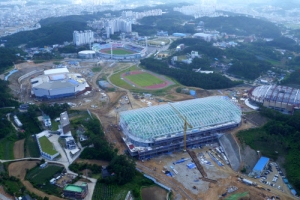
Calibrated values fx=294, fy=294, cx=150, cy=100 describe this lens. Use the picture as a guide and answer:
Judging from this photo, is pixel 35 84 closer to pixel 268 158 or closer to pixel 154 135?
pixel 154 135

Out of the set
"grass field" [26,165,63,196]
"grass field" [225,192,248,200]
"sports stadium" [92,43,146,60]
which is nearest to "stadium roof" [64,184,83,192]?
"grass field" [26,165,63,196]

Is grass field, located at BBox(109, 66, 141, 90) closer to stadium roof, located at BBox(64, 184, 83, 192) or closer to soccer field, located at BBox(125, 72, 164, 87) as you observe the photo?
soccer field, located at BBox(125, 72, 164, 87)

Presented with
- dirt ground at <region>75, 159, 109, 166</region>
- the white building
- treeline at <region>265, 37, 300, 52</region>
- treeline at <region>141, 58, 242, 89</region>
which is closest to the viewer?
dirt ground at <region>75, 159, 109, 166</region>

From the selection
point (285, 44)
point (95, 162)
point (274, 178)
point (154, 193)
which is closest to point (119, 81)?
point (95, 162)

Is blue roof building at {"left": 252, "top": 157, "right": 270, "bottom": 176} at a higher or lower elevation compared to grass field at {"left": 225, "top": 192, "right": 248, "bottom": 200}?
higher

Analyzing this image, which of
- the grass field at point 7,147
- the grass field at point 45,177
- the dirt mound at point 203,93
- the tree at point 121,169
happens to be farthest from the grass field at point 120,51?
the tree at point 121,169

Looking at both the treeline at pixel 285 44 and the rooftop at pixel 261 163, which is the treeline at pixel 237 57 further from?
the rooftop at pixel 261 163

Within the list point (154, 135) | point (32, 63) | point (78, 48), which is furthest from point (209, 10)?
point (154, 135)
